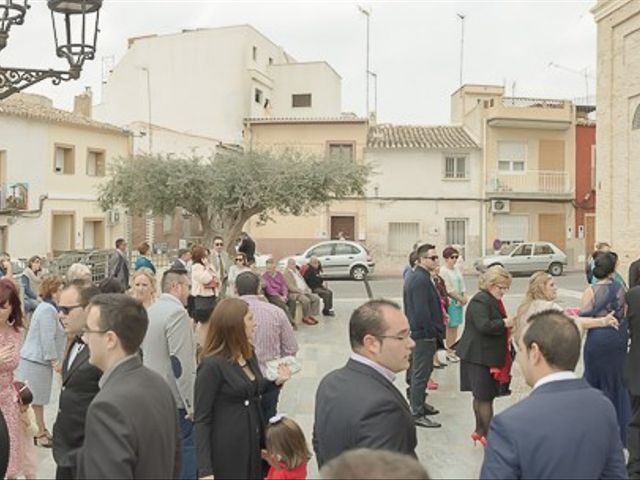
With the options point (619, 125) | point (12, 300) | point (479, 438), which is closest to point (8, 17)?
point (12, 300)

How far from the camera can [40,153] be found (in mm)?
29000

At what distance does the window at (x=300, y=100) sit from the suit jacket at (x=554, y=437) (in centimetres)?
3873

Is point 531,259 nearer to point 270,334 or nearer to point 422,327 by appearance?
point 422,327

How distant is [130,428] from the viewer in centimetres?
277

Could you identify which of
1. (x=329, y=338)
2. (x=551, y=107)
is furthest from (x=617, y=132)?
(x=551, y=107)

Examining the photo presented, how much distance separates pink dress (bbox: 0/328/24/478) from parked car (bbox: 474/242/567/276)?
957 inches

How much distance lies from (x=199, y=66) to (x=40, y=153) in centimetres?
1189

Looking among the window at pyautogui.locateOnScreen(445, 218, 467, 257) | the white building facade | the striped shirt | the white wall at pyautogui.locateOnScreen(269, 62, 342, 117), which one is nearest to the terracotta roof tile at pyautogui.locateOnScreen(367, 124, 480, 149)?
the white building facade

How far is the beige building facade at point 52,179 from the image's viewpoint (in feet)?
92.2

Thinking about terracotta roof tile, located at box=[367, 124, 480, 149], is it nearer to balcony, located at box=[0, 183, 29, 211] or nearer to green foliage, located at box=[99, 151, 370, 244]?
green foliage, located at box=[99, 151, 370, 244]

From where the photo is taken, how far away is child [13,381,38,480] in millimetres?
5426

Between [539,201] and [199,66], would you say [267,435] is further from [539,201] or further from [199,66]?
[199,66]

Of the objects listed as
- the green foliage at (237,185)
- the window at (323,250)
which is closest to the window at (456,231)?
the window at (323,250)

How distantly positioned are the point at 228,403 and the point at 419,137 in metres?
31.0
